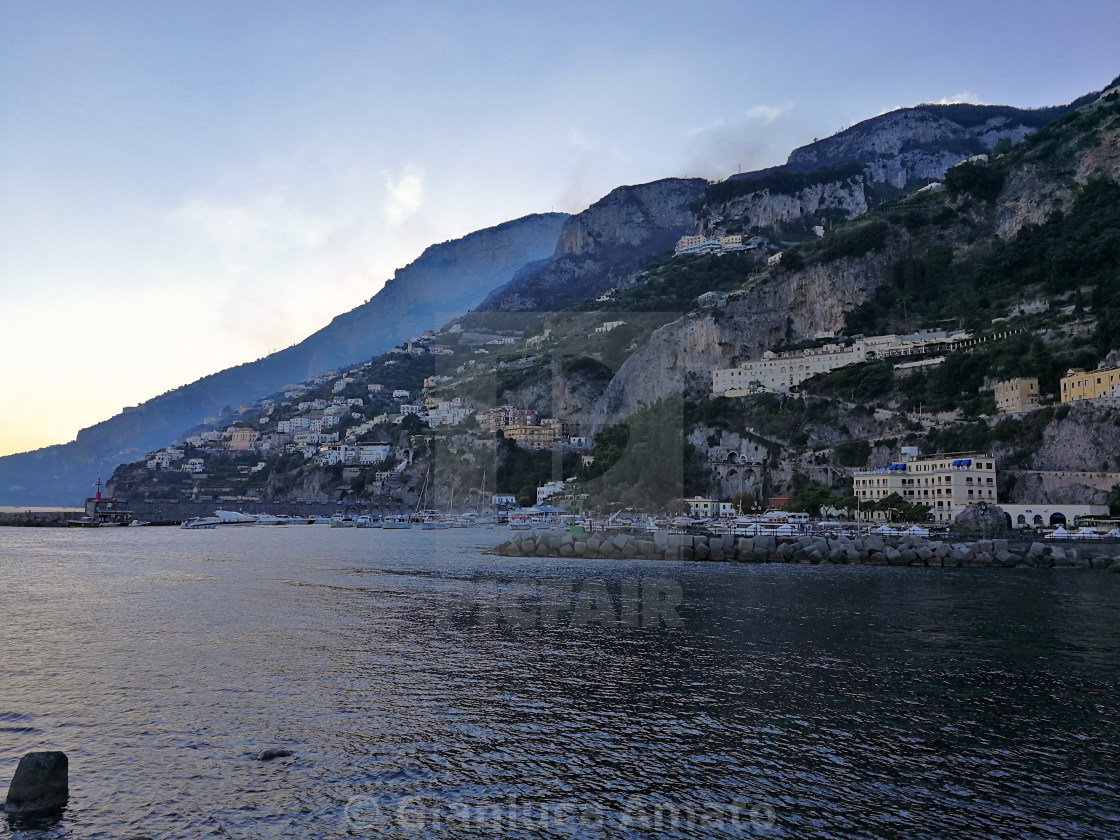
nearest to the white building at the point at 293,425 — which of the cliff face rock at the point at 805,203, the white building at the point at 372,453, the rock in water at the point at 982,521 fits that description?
the white building at the point at 372,453

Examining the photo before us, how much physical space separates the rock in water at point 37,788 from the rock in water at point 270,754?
253 cm

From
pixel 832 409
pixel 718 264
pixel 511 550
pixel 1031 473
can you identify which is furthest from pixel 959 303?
pixel 511 550

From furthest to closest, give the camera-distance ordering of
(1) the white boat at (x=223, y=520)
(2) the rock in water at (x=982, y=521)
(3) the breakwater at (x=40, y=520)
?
(3) the breakwater at (x=40, y=520)
(1) the white boat at (x=223, y=520)
(2) the rock in water at (x=982, y=521)

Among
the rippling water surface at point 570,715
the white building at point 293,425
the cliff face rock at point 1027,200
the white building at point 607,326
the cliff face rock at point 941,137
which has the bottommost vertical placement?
the rippling water surface at point 570,715

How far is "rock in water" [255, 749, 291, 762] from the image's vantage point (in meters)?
11.7

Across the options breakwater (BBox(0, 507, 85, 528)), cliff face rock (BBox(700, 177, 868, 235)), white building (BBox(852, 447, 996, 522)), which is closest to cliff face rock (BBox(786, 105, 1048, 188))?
cliff face rock (BBox(700, 177, 868, 235))

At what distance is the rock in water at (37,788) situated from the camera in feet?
32.9

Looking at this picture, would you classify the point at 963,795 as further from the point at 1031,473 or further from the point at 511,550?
the point at 1031,473

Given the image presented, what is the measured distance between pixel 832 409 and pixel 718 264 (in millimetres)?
76606

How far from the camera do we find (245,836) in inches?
364

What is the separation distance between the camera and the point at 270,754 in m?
11.8

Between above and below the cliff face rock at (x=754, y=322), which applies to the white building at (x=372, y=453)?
below

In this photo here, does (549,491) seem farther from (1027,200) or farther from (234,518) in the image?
(1027,200)

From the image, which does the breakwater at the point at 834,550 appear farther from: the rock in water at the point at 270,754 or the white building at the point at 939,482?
the rock in water at the point at 270,754
